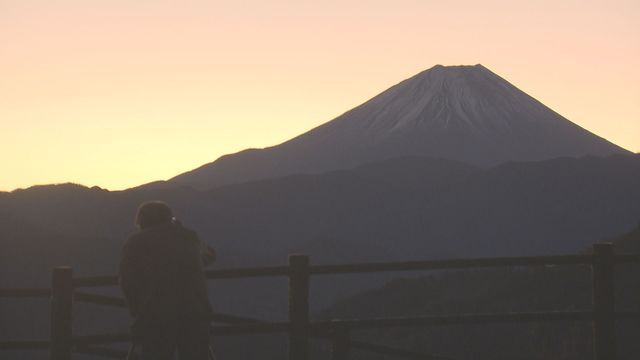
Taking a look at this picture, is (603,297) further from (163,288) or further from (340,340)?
(163,288)

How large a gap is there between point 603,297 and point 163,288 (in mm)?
3840

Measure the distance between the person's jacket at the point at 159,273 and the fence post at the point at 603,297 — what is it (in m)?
3.54

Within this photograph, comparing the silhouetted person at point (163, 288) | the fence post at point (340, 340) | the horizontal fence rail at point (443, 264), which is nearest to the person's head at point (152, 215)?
the silhouetted person at point (163, 288)

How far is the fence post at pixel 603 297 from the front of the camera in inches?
344

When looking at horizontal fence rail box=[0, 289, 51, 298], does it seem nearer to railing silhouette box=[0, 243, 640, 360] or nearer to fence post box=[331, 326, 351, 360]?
railing silhouette box=[0, 243, 640, 360]

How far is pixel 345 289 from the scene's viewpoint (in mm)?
158875

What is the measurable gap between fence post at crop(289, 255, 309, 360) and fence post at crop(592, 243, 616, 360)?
7.90 ft

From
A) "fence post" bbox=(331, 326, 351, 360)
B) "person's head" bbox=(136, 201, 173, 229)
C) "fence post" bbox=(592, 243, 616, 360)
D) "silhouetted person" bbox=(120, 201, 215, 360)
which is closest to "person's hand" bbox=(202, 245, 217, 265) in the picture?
"silhouetted person" bbox=(120, 201, 215, 360)

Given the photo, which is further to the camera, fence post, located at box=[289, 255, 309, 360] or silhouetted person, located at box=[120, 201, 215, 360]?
fence post, located at box=[289, 255, 309, 360]

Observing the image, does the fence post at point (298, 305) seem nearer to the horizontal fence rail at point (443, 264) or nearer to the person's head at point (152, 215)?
the horizontal fence rail at point (443, 264)

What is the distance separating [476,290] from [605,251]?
282 feet

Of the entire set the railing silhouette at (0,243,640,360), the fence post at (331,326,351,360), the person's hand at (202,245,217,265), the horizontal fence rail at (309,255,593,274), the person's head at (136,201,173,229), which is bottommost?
the fence post at (331,326,351,360)

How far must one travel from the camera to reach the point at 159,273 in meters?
6.89

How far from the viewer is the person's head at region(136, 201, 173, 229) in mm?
→ 6910
